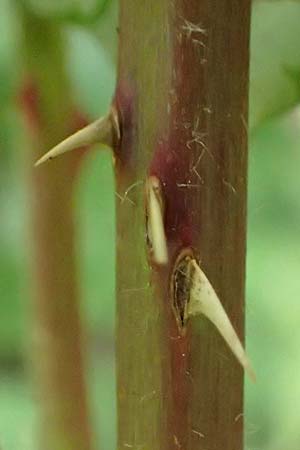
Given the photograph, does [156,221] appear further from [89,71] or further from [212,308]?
[89,71]

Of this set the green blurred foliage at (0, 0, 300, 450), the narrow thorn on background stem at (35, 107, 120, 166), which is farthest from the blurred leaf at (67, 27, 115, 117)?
the narrow thorn on background stem at (35, 107, 120, 166)

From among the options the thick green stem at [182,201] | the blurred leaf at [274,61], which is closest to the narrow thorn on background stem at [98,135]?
the thick green stem at [182,201]

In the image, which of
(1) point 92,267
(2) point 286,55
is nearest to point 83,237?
(1) point 92,267

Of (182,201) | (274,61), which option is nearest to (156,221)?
(182,201)

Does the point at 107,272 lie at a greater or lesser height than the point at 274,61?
lesser

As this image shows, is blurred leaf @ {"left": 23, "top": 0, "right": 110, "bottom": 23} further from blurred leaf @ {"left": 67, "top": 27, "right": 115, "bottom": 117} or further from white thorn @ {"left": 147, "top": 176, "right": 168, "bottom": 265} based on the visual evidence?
white thorn @ {"left": 147, "top": 176, "right": 168, "bottom": 265}

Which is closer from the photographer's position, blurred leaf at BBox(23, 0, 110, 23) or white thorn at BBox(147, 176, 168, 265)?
white thorn at BBox(147, 176, 168, 265)

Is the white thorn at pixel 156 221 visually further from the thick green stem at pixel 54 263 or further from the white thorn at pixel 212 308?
the thick green stem at pixel 54 263
